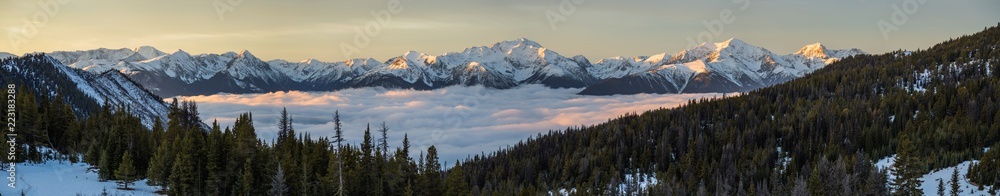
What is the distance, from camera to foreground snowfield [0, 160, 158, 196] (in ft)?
242

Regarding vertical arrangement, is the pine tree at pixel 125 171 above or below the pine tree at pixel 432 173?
above

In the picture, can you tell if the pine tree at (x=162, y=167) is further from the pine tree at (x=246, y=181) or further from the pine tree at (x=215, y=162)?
the pine tree at (x=246, y=181)

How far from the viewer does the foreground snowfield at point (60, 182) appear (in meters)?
73.8

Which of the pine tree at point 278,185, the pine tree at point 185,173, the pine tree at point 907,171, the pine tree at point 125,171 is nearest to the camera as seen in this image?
the pine tree at point 278,185

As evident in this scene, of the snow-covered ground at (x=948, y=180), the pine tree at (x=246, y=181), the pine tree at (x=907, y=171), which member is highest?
the pine tree at (x=246, y=181)

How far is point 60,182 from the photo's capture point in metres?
78.8

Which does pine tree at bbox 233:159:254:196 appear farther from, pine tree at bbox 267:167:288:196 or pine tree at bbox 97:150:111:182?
pine tree at bbox 97:150:111:182

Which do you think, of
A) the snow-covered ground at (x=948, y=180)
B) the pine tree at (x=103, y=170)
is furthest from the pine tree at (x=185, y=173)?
the snow-covered ground at (x=948, y=180)

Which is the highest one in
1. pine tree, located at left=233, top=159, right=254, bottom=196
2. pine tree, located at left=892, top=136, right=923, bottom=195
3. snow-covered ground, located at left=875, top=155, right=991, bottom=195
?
pine tree, located at left=233, top=159, right=254, bottom=196

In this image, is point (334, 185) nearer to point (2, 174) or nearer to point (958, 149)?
point (2, 174)

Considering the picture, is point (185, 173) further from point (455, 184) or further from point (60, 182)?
point (455, 184)

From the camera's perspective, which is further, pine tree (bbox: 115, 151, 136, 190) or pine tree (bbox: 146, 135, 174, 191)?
pine tree (bbox: 146, 135, 174, 191)

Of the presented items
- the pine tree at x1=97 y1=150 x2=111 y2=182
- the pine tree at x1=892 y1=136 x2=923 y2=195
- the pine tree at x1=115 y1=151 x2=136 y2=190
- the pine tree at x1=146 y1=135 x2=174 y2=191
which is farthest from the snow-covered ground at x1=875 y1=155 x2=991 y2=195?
the pine tree at x1=97 y1=150 x2=111 y2=182

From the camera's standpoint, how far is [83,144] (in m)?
98.6
